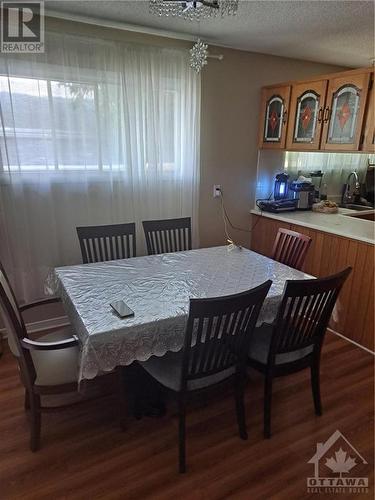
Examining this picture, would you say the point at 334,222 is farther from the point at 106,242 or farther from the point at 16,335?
the point at 16,335

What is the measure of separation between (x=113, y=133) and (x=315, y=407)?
2514 millimetres

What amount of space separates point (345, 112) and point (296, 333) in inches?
77.3

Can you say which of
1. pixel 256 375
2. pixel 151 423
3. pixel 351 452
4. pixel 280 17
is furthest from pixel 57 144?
pixel 351 452

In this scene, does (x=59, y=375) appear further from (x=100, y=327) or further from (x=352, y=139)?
(x=352, y=139)

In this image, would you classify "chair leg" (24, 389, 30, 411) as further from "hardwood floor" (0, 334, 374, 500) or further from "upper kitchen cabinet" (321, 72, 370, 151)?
"upper kitchen cabinet" (321, 72, 370, 151)

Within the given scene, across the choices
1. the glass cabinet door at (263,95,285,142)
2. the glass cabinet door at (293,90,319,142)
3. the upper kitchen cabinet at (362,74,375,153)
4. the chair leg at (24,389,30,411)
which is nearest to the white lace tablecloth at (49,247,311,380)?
the chair leg at (24,389,30,411)

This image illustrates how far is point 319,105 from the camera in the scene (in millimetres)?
2896

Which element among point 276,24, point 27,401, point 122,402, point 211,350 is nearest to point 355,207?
point 276,24

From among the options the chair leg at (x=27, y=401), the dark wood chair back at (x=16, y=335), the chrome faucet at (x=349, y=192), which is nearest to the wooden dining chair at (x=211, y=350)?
the dark wood chair back at (x=16, y=335)

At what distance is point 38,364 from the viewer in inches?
68.0

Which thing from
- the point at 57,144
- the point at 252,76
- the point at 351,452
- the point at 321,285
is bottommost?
the point at 351,452

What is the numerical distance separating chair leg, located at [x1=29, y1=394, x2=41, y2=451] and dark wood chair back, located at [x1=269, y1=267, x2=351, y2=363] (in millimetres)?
1237

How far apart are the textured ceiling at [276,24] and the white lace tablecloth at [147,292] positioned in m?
1.73

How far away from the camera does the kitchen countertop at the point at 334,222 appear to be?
2.67 m
